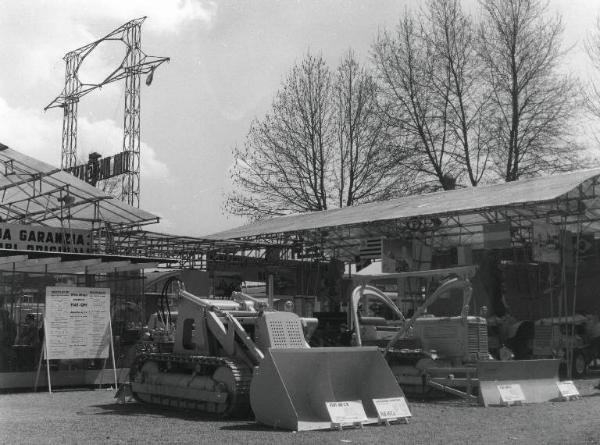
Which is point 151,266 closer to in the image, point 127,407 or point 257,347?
point 127,407

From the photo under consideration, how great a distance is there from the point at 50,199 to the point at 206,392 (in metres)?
11.9

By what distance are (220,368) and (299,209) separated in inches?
1039

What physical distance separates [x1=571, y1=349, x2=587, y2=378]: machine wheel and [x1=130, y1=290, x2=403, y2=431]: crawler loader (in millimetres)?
8911

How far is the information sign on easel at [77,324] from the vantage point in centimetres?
1579

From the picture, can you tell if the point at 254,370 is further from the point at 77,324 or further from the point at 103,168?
the point at 103,168

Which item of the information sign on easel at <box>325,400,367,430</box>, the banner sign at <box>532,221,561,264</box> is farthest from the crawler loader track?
the banner sign at <box>532,221,561,264</box>

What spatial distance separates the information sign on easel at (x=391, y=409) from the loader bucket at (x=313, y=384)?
15cm

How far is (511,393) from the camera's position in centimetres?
1340

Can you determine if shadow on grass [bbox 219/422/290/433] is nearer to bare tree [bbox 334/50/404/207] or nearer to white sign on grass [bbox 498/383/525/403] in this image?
white sign on grass [bbox 498/383/525/403]

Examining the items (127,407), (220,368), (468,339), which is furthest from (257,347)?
(468,339)

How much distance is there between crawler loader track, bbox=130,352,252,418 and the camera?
1116 cm

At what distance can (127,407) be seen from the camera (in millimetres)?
12766

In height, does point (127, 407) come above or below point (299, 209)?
below

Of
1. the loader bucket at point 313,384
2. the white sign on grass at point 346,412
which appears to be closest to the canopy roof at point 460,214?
the loader bucket at point 313,384
